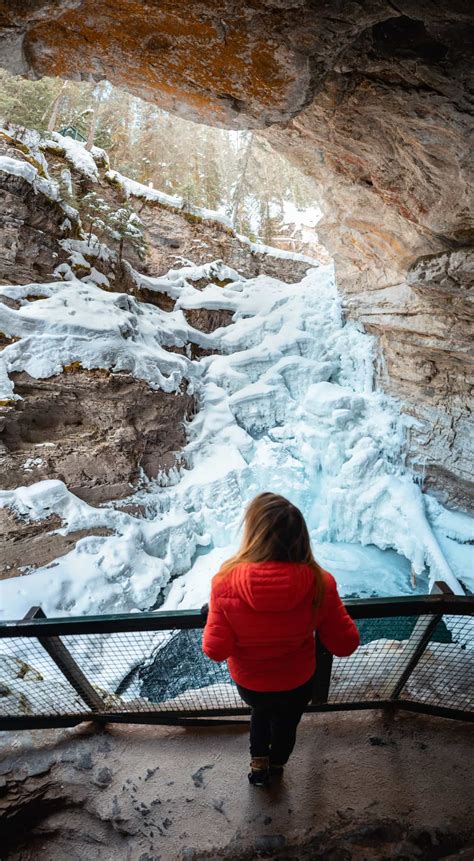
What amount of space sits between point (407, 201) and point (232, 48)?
3.10m

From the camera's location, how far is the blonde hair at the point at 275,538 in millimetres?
1395

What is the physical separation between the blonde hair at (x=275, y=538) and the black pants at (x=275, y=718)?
0.54 meters

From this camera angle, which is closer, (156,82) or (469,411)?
(156,82)

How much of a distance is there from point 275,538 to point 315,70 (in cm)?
330

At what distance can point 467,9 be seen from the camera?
2.05 meters

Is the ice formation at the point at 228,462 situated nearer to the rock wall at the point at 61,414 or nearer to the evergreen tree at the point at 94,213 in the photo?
the rock wall at the point at 61,414

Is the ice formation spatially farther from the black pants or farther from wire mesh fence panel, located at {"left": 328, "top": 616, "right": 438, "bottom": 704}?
the black pants

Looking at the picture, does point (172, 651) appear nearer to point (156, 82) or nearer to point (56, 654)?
point (56, 654)

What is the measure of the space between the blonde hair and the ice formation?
5641mm

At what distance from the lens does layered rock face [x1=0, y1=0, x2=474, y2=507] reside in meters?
2.22

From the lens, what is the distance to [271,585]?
1.36 m

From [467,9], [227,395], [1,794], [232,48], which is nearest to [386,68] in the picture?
[467,9]

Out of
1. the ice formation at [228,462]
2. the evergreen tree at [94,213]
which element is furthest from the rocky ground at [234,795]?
the evergreen tree at [94,213]

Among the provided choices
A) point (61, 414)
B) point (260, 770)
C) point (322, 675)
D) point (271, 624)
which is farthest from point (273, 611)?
point (61, 414)
